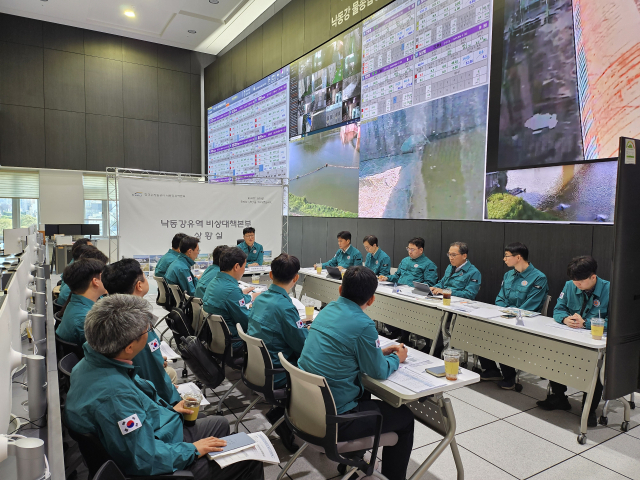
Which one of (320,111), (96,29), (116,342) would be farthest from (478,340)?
(96,29)

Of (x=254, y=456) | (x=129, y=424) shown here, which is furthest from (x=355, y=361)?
(x=129, y=424)

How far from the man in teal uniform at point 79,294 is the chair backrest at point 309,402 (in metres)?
1.30

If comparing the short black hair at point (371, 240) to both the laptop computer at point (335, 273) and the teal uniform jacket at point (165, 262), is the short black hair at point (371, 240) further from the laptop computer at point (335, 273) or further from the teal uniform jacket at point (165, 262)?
the teal uniform jacket at point (165, 262)

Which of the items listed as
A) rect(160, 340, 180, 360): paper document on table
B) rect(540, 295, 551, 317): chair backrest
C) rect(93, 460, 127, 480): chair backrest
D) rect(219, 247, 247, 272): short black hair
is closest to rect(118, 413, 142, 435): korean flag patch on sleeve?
rect(93, 460, 127, 480): chair backrest

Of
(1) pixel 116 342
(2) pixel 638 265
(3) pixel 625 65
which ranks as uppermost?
(3) pixel 625 65

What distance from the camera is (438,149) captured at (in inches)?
213

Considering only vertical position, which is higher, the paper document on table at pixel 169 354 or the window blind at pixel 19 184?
the window blind at pixel 19 184

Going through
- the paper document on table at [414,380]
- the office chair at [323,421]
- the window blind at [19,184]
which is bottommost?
the office chair at [323,421]

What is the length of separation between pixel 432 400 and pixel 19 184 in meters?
11.4

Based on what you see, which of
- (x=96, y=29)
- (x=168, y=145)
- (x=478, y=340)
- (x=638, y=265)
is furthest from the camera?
(x=168, y=145)

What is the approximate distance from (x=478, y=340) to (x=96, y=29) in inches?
456

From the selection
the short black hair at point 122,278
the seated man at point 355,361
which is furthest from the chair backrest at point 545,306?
the short black hair at point 122,278

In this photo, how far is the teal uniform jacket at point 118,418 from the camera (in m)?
1.36

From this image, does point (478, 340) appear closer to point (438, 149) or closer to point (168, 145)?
point (438, 149)
